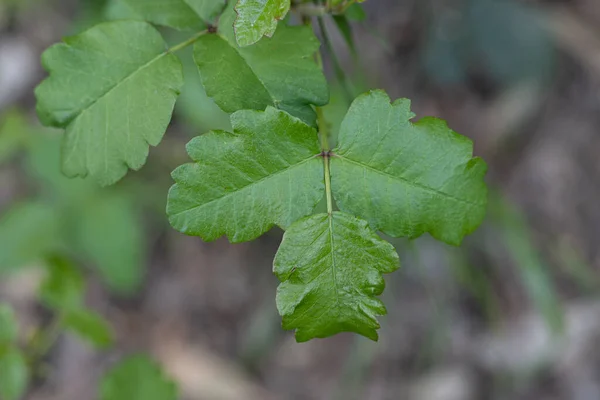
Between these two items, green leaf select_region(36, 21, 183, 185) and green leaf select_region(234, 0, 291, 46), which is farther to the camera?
green leaf select_region(36, 21, 183, 185)

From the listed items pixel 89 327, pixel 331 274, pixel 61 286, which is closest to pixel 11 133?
pixel 61 286

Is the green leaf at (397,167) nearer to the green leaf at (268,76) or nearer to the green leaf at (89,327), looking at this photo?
the green leaf at (268,76)

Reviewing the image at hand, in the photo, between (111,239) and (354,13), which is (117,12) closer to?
(354,13)

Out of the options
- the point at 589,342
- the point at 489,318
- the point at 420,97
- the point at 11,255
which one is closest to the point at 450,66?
the point at 420,97

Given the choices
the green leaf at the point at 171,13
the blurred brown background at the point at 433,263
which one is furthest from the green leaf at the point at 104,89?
the blurred brown background at the point at 433,263

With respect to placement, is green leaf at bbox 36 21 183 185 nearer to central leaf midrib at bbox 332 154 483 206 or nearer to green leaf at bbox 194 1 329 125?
green leaf at bbox 194 1 329 125

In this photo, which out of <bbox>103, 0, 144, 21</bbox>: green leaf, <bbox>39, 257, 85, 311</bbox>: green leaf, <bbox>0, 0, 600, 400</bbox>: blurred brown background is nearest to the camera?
<bbox>103, 0, 144, 21</bbox>: green leaf

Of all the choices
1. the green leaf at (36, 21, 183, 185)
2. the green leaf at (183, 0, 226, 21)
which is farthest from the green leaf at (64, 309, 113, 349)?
the green leaf at (183, 0, 226, 21)
